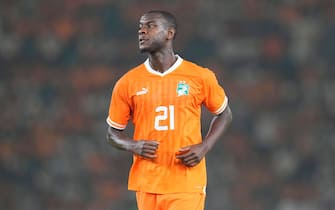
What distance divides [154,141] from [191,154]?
181 millimetres

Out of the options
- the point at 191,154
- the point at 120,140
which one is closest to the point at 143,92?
the point at 120,140

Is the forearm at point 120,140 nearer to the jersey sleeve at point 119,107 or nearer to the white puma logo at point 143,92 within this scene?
the jersey sleeve at point 119,107

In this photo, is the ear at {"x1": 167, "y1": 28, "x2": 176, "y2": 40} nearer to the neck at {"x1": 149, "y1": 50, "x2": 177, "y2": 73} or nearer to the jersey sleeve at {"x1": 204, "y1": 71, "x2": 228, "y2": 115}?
the neck at {"x1": 149, "y1": 50, "x2": 177, "y2": 73}

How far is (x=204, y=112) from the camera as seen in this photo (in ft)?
28.4

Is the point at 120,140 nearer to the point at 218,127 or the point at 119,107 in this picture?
→ the point at 119,107

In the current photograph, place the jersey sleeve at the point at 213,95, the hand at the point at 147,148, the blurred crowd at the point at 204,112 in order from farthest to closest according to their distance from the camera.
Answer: the blurred crowd at the point at 204,112 → the jersey sleeve at the point at 213,95 → the hand at the point at 147,148

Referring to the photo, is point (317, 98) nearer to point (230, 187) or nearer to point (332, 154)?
point (332, 154)

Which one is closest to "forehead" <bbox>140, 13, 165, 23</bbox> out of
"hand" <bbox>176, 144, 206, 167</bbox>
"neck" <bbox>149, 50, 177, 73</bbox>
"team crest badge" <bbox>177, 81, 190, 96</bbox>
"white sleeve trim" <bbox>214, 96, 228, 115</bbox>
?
"neck" <bbox>149, 50, 177, 73</bbox>

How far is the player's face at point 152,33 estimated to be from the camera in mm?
4902

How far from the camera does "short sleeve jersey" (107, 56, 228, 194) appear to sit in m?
4.88

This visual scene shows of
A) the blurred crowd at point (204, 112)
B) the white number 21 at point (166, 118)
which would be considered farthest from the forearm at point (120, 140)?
the blurred crowd at point (204, 112)

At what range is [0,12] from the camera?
9.09 meters

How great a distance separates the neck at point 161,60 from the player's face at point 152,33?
43 millimetres

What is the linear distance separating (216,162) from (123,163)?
78 cm
